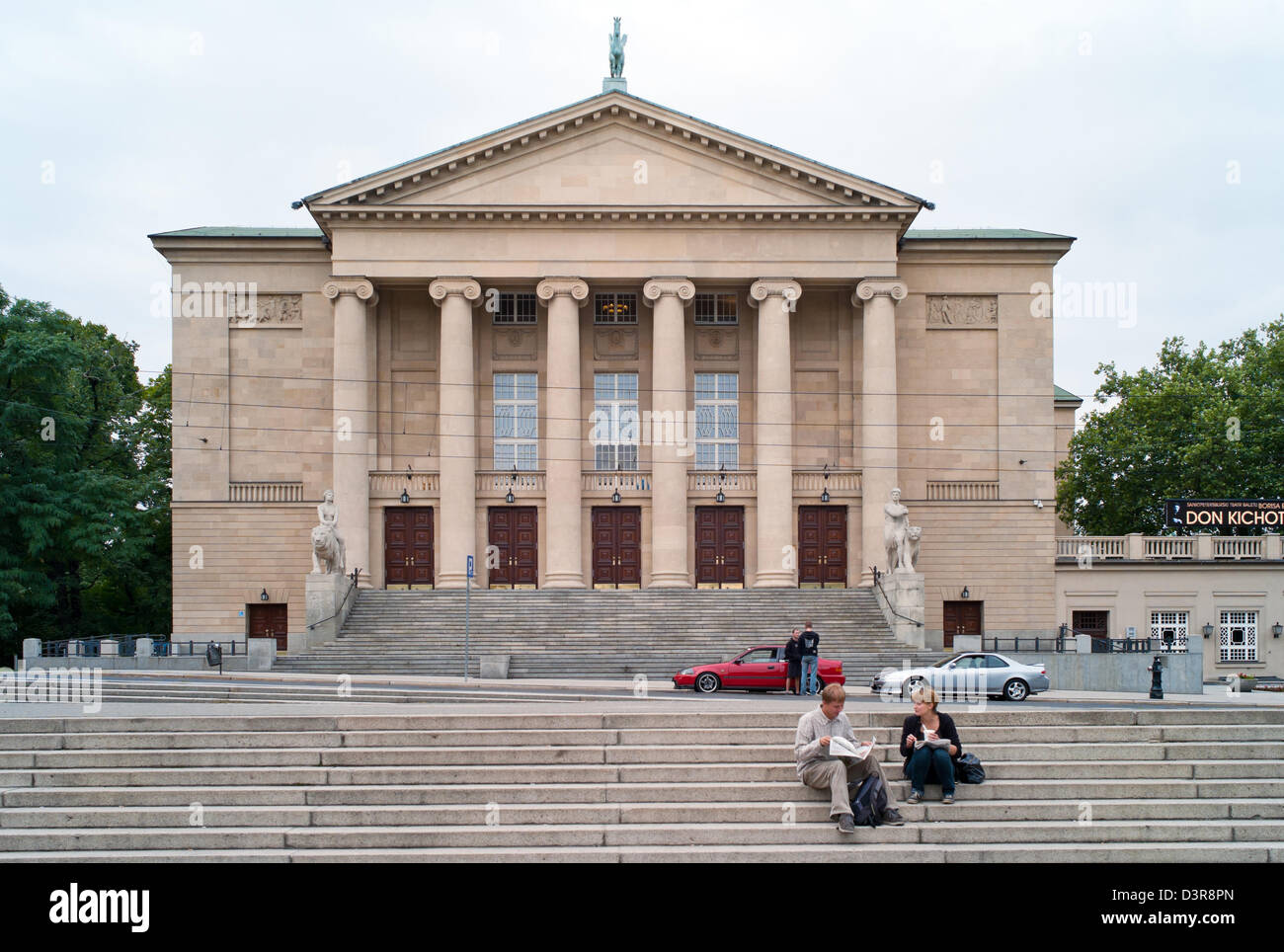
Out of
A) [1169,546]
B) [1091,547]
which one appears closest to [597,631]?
[1091,547]

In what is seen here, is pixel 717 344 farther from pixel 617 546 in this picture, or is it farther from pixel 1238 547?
pixel 1238 547

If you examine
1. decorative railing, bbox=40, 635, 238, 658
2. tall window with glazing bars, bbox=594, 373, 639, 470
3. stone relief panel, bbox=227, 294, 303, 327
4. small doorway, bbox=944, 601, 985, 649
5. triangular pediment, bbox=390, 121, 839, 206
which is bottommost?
decorative railing, bbox=40, 635, 238, 658

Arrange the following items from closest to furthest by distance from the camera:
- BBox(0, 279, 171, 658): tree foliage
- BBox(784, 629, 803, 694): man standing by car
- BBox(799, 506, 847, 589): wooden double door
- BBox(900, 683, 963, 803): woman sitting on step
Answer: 1. BBox(900, 683, 963, 803): woman sitting on step
2. BBox(784, 629, 803, 694): man standing by car
3. BBox(799, 506, 847, 589): wooden double door
4. BBox(0, 279, 171, 658): tree foliage

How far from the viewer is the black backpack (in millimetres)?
14969

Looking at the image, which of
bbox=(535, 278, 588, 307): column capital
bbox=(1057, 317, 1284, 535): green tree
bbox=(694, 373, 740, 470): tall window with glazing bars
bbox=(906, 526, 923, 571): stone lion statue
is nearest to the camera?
bbox=(906, 526, 923, 571): stone lion statue

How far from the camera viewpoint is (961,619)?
5003cm

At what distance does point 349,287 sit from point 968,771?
119 feet

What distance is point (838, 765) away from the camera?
49.1ft

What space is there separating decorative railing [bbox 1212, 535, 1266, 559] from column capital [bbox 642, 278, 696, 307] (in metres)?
22.0

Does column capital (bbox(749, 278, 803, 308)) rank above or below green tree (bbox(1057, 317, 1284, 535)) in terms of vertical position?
above

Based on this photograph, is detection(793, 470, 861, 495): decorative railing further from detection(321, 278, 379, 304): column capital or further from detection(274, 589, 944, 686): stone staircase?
detection(321, 278, 379, 304): column capital

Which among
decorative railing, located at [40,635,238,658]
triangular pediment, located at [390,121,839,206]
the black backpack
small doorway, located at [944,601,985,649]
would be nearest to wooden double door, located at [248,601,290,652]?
decorative railing, located at [40,635,238,658]

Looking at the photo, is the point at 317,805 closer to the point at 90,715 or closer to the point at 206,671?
the point at 90,715

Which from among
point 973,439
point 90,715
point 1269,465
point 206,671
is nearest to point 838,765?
point 90,715
